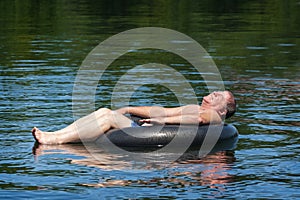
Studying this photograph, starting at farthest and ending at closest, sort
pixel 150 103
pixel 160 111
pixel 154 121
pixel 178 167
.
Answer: pixel 150 103 → pixel 160 111 → pixel 154 121 → pixel 178 167

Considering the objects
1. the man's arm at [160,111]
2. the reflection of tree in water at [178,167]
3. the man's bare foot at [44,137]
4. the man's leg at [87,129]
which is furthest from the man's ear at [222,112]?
the man's bare foot at [44,137]

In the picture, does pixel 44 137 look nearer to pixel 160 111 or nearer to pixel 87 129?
pixel 87 129

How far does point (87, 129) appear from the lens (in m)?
14.3

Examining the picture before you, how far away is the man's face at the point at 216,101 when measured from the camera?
1451cm

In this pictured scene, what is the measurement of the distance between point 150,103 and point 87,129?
3901 millimetres

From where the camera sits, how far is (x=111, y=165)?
12.9 metres

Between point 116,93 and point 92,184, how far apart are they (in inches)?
313

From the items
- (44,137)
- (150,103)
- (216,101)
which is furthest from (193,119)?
(150,103)

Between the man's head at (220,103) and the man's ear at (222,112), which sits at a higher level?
the man's head at (220,103)

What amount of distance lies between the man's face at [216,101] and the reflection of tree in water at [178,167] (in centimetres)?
93

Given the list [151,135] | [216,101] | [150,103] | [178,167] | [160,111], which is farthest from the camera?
[150,103]

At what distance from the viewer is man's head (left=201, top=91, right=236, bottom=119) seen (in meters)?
14.5

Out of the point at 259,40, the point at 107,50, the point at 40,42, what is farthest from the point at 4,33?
the point at 259,40

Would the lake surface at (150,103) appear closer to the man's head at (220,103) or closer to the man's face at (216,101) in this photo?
the man's head at (220,103)
